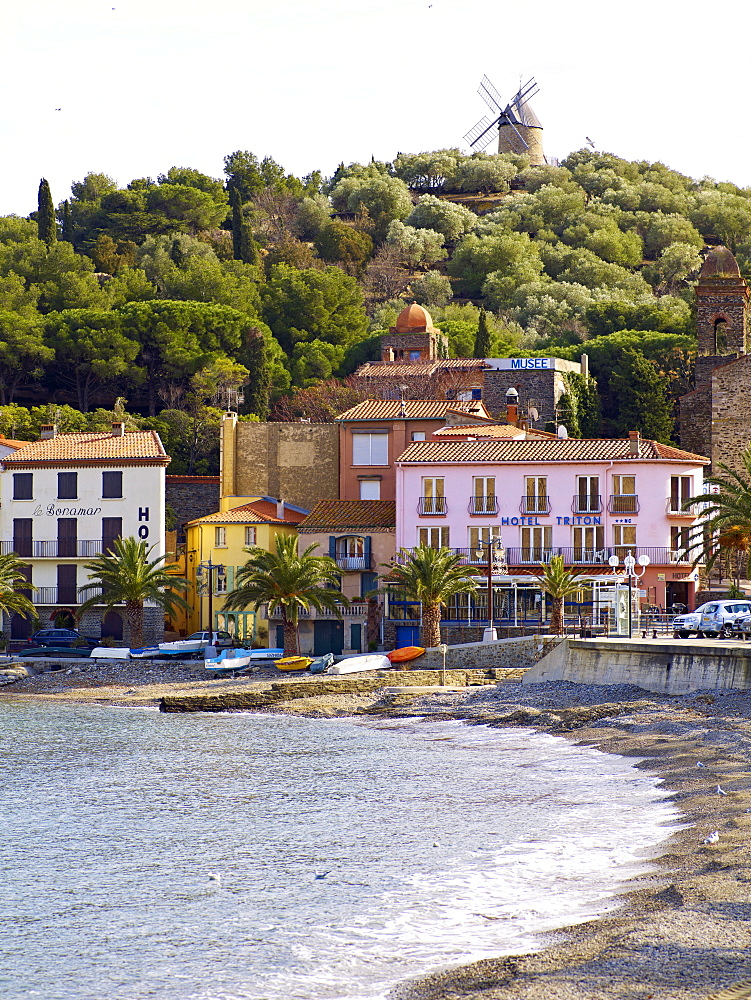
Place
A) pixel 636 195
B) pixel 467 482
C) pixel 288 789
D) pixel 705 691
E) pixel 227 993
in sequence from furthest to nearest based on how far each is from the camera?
pixel 636 195 → pixel 467 482 → pixel 705 691 → pixel 288 789 → pixel 227 993

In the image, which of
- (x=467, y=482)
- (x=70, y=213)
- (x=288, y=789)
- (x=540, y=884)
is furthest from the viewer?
(x=70, y=213)

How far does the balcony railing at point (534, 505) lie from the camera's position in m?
56.7

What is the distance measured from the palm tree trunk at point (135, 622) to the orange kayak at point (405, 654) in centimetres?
1169

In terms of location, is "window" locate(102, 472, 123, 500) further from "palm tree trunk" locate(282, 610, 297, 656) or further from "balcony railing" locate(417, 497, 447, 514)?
"balcony railing" locate(417, 497, 447, 514)

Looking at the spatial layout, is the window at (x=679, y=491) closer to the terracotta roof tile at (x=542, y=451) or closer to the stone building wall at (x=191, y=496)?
the terracotta roof tile at (x=542, y=451)

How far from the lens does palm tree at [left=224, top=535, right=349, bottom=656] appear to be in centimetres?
5075

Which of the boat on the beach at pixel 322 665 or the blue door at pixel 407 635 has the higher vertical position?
the blue door at pixel 407 635

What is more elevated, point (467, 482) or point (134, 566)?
point (467, 482)

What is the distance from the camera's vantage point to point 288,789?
1094 inches

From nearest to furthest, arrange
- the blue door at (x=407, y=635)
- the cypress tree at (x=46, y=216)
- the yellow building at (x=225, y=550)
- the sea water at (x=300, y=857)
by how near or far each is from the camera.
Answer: the sea water at (x=300, y=857)
the blue door at (x=407, y=635)
the yellow building at (x=225, y=550)
the cypress tree at (x=46, y=216)

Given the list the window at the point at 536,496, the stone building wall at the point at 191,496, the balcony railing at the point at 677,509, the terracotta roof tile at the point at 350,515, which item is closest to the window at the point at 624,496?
the balcony railing at the point at 677,509

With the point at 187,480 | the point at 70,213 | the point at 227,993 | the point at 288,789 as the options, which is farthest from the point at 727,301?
the point at 70,213

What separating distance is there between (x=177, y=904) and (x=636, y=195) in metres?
133

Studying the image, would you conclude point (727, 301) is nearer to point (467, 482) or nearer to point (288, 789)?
point (467, 482)
